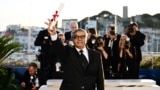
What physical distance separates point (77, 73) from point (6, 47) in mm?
6452

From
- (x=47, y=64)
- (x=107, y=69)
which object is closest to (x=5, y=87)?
(x=47, y=64)

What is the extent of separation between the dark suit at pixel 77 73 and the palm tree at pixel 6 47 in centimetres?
630

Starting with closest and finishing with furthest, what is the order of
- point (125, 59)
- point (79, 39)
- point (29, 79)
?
point (79, 39)
point (125, 59)
point (29, 79)

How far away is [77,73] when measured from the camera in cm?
591

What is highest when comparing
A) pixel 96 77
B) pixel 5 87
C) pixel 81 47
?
pixel 81 47

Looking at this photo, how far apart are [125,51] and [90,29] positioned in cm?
82

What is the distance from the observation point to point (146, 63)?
44.5ft

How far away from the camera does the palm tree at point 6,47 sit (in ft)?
39.5

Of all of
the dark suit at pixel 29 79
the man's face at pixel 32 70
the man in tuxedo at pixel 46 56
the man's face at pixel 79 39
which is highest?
the man's face at pixel 79 39

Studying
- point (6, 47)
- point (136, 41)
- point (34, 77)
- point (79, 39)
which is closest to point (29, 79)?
point (34, 77)

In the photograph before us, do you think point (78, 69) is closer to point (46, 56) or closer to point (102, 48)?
point (46, 56)

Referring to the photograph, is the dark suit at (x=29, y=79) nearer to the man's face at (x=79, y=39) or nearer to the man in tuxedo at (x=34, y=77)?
the man in tuxedo at (x=34, y=77)

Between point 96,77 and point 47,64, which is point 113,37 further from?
point 96,77

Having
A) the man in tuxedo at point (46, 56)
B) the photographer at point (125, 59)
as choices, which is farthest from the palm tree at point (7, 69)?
the photographer at point (125, 59)
